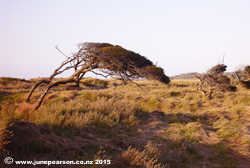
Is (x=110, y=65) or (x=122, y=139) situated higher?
(x=110, y=65)

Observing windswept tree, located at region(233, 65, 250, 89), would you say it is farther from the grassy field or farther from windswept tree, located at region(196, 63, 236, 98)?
the grassy field

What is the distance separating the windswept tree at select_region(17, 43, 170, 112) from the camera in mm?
7309

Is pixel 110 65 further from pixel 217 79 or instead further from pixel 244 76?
pixel 244 76

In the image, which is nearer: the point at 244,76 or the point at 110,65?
the point at 110,65

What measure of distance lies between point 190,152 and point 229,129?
3.83 meters

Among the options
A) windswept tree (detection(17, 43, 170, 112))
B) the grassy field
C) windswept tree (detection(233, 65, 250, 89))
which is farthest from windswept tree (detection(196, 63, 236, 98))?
windswept tree (detection(17, 43, 170, 112))

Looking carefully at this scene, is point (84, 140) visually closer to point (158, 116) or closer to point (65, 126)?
point (65, 126)

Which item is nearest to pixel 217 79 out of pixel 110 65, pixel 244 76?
pixel 244 76

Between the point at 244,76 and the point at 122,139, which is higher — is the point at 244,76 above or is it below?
above

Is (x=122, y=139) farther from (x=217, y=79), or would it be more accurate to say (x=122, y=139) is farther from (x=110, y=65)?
(x=217, y=79)

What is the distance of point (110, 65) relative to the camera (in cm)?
743

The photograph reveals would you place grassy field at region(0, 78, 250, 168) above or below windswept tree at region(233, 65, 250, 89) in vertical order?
below

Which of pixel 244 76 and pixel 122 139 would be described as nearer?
pixel 122 139

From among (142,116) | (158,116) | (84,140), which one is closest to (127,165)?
(84,140)
